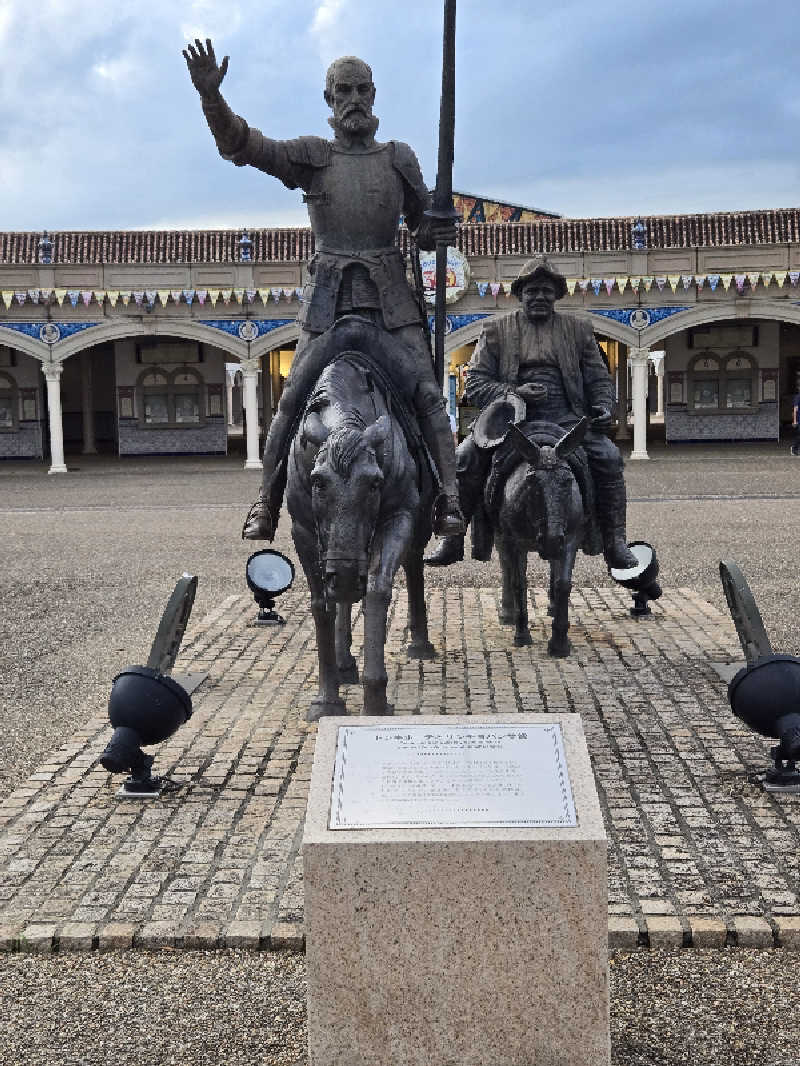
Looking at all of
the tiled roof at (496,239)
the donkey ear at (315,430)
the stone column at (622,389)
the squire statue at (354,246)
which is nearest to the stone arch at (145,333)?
the tiled roof at (496,239)

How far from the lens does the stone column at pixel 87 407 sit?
31.4m

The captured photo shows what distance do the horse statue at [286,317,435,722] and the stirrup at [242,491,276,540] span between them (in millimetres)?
373

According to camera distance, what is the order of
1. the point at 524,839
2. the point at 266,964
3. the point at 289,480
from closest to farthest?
the point at 524,839
the point at 266,964
the point at 289,480

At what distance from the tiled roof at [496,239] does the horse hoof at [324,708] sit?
21.2 metres

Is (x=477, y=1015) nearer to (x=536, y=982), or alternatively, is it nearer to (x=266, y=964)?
(x=536, y=982)

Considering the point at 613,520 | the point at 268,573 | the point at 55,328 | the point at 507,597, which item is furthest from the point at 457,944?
Answer: the point at 55,328

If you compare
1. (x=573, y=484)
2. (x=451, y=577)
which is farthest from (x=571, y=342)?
(x=451, y=577)

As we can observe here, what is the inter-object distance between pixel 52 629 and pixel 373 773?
6.33 meters

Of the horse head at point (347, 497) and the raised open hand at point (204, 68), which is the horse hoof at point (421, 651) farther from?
the raised open hand at point (204, 68)

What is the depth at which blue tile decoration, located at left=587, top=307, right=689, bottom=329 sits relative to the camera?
25250 mm

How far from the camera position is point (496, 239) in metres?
26.7

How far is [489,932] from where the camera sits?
9.07 ft

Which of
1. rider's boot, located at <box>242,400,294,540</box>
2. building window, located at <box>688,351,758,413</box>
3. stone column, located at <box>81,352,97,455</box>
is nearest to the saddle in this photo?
rider's boot, located at <box>242,400,294,540</box>

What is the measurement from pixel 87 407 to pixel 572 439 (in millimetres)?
27058
